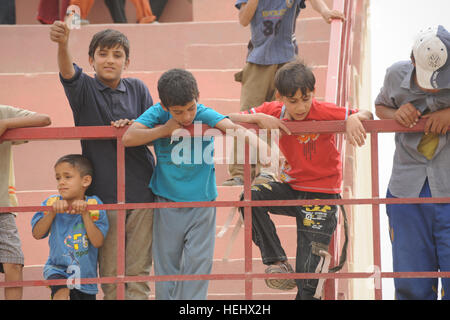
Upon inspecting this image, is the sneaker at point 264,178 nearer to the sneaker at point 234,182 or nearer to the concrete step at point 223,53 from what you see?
the sneaker at point 234,182

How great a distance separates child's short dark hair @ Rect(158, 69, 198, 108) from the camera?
339 cm

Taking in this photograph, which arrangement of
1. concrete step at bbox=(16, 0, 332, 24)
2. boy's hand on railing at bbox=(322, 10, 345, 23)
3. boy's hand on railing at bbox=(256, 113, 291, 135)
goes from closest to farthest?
boy's hand on railing at bbox=(256, 113, 291, 135)
boy's hand on railing at bbox=(322, 10, 345, 23)
concrete step at bbox=(16, 0, 332, 24)

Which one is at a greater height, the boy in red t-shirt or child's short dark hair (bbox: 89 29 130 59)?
child's short dark hair (bbox: 89 29 130 59)

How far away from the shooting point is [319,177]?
11.9ft

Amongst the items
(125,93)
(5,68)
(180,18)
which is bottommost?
(125,93)

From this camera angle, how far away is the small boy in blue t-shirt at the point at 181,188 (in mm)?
3432

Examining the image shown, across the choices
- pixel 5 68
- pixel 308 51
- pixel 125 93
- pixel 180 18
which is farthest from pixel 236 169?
pixel 180 18

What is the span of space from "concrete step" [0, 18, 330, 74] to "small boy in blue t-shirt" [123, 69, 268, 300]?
8.12 ft

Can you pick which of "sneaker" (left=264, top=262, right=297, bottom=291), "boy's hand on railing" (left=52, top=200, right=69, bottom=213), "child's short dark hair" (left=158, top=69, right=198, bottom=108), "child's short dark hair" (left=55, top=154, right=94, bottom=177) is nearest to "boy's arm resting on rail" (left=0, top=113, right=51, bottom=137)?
"child's short dark hair" (left=55, top=154, right=94, bottom=177)

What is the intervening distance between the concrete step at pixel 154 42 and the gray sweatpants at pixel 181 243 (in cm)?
252

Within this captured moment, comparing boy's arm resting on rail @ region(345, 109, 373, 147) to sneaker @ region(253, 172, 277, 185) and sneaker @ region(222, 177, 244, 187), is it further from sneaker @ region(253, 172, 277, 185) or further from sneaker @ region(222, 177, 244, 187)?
sneaker @ region(222, 177, 244, 187)

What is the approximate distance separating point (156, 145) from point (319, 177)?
0.74 meters

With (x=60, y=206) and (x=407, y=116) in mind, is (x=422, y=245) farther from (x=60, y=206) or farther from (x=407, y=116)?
(x=60, y=206)

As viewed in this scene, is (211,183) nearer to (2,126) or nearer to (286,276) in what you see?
(286,276)
